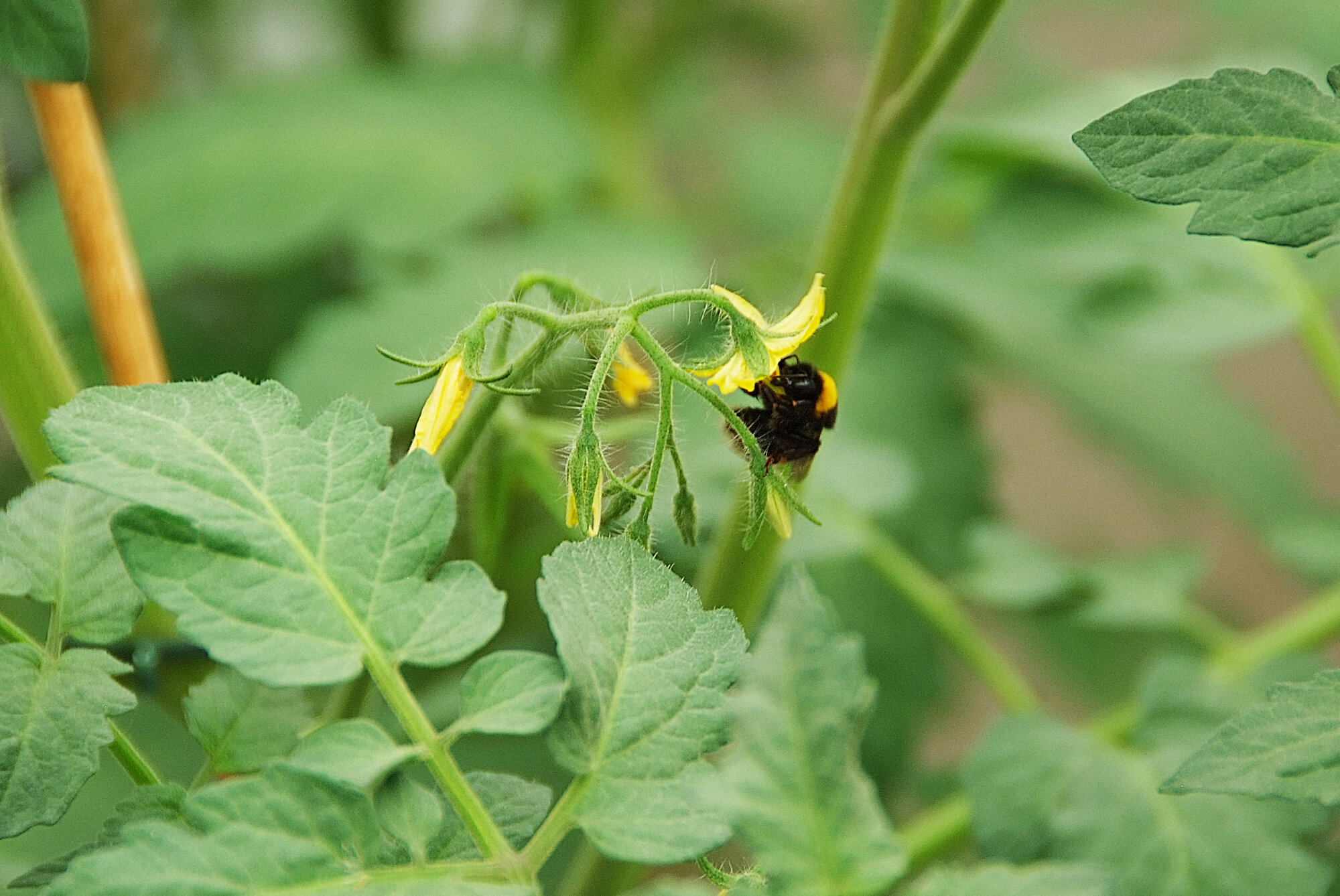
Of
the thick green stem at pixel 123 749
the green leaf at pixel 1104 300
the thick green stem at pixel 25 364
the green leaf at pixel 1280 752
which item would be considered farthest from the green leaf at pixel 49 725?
the green leaf at pixel 1104 300

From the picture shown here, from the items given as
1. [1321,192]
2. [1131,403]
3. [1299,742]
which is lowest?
[1131,403]

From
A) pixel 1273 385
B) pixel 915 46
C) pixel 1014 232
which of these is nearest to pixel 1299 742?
pixel 915 46

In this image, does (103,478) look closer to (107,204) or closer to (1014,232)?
(107,204)

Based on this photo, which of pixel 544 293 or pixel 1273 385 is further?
pixel 1273 385

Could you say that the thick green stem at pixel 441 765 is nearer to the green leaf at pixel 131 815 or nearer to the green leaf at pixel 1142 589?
the green leaf at pixel 131 815

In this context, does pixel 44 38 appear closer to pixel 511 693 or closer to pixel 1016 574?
pixel 511 693

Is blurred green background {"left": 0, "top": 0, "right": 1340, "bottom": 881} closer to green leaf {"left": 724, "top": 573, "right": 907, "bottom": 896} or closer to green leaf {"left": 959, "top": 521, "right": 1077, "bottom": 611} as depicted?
green leaf {"left": 959, "top": 521, "right": 1077, "bottom": 611}

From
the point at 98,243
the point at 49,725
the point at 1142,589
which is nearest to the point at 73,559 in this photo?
the point at 49,725

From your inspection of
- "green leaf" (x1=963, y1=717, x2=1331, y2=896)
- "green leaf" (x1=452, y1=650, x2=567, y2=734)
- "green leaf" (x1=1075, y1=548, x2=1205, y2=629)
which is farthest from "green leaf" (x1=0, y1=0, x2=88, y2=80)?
"green leaf" (x1=1075, y1=548, x2=1205, y2=629)
